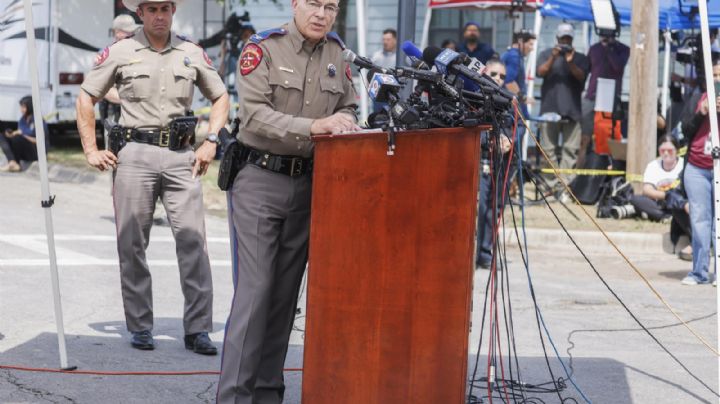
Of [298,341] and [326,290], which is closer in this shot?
[326,290]

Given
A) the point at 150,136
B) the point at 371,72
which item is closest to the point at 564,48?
the point at 150,136

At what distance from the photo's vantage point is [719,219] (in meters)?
5.84

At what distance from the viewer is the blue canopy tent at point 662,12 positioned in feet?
55.7

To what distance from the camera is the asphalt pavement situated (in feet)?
20.9

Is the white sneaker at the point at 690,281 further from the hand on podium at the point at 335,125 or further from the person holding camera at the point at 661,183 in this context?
the hand on podium at the point at 335,125

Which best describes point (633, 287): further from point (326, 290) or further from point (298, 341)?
point (326, 290)

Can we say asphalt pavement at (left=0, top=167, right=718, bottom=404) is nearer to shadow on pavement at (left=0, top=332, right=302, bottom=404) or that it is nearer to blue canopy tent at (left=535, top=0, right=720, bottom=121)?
shadow on pavement at (left=0, top=332, right=302, bottom=404)

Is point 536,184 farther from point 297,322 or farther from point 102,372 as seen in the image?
point 102,372

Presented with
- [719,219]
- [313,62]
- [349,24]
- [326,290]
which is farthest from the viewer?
[349,24]

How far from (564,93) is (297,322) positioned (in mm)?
10804

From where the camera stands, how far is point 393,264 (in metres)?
4.75

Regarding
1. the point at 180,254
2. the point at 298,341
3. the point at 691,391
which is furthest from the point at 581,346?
the point at 180,254

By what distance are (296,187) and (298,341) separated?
229 cm

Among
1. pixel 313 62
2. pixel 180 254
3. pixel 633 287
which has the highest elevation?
pixel 313 62
